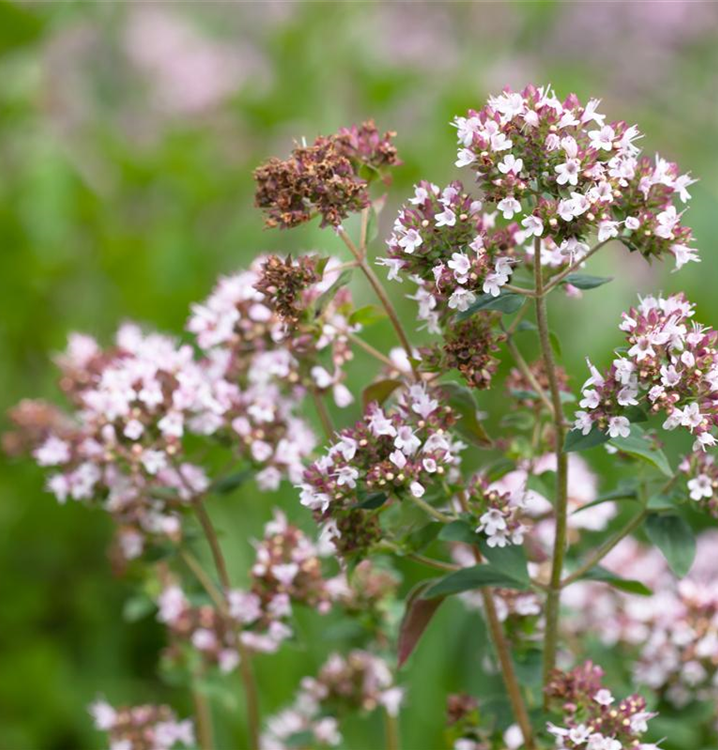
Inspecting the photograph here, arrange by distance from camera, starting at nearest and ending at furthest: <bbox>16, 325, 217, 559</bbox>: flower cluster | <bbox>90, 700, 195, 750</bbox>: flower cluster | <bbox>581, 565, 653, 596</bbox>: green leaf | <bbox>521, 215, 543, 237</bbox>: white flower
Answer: <bbox>521, 215, 543, 237</bbox>: white flower < <bbox>581, 565, 653, 596</bbox>: green leaf < <bbox>16, 325, 217, 559</bbox>: flower cluster < <bbox>90, 700, 195, 750</bbox>: flower cluster

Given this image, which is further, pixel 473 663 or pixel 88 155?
pixel 88 155

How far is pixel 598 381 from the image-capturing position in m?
1.02

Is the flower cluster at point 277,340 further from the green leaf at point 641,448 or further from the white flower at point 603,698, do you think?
the white flower at point 603,698

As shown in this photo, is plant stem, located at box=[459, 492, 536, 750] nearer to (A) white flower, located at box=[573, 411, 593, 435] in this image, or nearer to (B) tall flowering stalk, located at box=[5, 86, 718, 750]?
(B) tall flowering stalk, located at box=[5, 86, 718, 750]

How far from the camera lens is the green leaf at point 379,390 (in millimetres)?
1221

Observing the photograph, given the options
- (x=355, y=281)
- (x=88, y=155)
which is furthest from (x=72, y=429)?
(x=88, y=155)

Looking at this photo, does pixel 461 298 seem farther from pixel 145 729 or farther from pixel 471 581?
pixel 145 729

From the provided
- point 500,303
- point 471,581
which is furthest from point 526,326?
point 471,581

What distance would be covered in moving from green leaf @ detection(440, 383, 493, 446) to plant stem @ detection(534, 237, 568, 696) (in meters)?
0.08

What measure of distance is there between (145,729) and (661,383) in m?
0.81

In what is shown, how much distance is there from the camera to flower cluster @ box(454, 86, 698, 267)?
991 mm

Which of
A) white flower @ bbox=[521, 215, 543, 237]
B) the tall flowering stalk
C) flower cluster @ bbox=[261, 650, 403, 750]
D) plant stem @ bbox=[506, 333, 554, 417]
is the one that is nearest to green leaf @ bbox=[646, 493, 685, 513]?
the tall flowering stalk

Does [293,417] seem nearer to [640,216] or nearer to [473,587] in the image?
[473,587]

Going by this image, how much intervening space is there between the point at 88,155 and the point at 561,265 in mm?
3591
